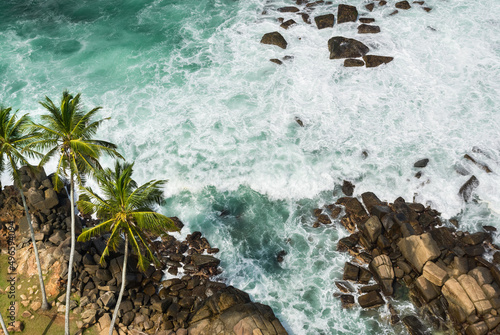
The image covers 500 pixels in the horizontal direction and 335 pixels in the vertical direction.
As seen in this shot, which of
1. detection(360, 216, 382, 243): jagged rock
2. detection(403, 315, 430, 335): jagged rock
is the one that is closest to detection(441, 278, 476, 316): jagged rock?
detection(403, 315, 430, 335): jagged rock

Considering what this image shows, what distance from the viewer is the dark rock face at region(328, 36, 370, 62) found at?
48.0 meters

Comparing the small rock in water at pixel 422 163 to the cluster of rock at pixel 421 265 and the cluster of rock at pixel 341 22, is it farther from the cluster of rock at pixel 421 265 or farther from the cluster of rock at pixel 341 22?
the cluster of rock at pixel 341 22

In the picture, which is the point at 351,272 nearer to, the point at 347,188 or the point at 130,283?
the point at 347,188

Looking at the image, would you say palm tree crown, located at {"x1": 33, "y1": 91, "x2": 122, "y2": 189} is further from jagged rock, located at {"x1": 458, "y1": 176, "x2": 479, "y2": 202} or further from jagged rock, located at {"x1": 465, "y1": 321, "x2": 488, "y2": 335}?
jagged rock, located at {"x1": 458, "y1": 176, "x2": 479, "y2": 202}

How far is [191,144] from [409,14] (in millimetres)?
34079

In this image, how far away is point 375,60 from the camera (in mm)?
47156

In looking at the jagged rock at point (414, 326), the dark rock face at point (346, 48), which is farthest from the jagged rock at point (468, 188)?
the dark rock face at point (346, 48)

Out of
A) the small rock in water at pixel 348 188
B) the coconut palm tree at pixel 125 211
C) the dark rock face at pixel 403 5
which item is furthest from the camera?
the dark rock face at pixel 403 5

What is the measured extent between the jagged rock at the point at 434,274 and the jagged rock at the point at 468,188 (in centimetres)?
852

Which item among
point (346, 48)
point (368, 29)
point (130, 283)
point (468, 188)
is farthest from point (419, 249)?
point (368, 29)

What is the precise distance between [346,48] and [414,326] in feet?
105

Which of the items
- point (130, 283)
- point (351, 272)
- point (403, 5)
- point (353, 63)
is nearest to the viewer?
point (130, 283)

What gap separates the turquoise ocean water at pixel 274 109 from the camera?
109 ft

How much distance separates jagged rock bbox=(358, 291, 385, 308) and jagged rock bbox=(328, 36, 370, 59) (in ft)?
94.9
